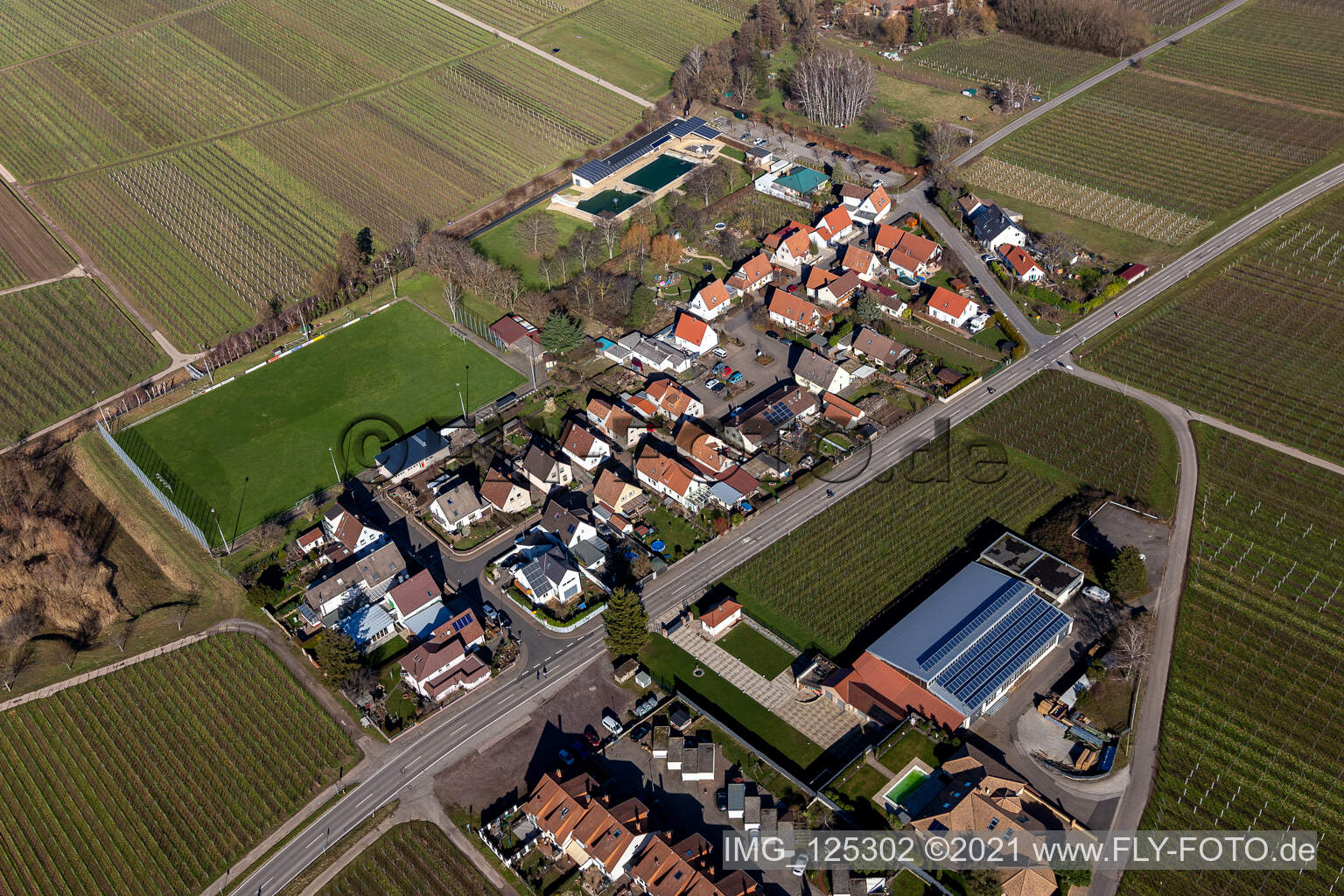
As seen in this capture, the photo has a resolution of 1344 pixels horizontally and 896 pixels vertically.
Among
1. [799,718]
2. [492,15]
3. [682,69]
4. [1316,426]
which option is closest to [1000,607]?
[799,718]

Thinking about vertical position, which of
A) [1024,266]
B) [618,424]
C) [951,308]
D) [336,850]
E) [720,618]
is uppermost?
[1024,266]

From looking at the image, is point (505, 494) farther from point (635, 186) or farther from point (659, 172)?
point (659, 172)

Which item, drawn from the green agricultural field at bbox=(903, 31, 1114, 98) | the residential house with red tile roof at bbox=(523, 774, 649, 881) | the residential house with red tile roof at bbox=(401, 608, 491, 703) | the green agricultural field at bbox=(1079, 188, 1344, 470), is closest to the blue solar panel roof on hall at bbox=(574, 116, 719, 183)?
the green agricultural field at bbox=(903, 31, 1114, 98)

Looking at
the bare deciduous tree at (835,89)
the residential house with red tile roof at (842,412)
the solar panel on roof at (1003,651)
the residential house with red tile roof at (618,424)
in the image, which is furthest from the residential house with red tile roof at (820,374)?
the bare deciduous tree at (835,89)

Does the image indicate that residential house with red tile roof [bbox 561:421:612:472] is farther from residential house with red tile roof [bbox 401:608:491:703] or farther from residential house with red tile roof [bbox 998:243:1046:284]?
residential house with red tile roof [bbox 998:243:1046:284]

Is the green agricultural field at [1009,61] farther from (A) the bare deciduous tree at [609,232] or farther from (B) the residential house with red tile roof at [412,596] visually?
(B) the residential house with red tile roof at [412,596]

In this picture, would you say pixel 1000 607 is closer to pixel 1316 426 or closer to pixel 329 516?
pixel 1316 426

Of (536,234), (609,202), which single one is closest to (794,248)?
(609,202)
